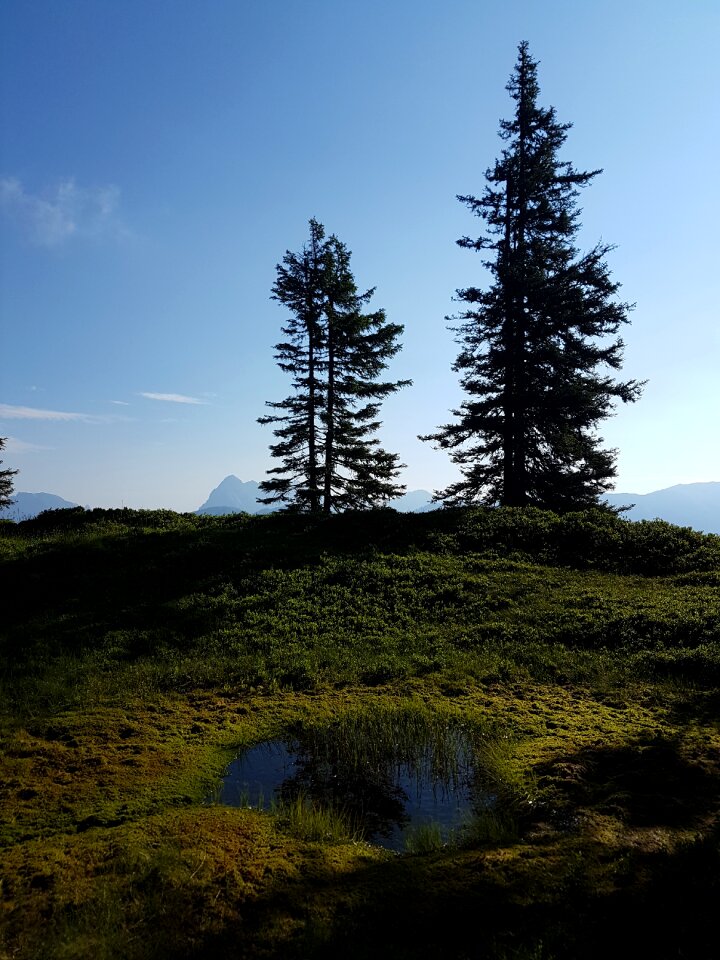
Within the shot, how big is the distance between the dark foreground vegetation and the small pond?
1.09 ft

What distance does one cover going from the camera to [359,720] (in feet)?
31.4

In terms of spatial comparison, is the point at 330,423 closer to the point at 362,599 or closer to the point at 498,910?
the point at 362,599

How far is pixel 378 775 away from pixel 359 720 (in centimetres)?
167

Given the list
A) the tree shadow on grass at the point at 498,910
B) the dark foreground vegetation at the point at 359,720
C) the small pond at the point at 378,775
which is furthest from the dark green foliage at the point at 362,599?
the tree shadow on grass at the point at 498,910

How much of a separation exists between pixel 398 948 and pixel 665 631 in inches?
433

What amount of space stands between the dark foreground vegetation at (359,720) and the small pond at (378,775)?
33 cm

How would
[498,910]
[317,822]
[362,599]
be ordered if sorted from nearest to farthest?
[498,910] → [317,822] → [362,599]

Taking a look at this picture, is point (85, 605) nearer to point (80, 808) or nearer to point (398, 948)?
point (80, 808)

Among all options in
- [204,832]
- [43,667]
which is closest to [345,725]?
[204,832]

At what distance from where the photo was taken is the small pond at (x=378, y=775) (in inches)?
267

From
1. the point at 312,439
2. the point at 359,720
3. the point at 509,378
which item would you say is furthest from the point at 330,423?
the point at 359,720

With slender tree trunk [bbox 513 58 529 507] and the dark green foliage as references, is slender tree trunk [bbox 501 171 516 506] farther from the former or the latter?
the dark green foliage

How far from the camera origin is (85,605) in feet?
52.0

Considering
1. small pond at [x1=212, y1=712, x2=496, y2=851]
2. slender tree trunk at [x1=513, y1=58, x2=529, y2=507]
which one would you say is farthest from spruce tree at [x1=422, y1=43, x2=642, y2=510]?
small pond at [x1=212, y1=712, x2=496, y2=851]
